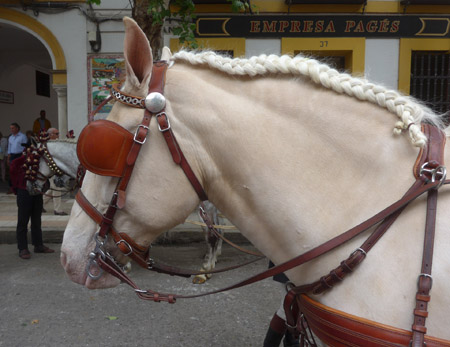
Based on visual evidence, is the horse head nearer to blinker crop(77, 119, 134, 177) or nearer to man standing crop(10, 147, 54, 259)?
blinker crop(77, 119, 134, 177)

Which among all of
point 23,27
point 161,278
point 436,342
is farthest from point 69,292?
point 23,27

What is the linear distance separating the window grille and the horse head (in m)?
8.75

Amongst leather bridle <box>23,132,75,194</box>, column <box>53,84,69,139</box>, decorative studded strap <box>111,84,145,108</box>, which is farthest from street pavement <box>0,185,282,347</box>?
column <box>53,84,69,139</box>

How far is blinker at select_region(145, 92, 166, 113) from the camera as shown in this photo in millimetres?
1192

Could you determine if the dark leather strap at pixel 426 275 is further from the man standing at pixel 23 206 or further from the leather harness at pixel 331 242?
the man standing at pixel 23 206

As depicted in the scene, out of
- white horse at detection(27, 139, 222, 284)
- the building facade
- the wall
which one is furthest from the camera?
the wall

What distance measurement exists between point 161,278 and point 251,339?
1.78 meters

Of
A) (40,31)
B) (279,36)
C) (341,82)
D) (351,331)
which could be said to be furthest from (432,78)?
(40,31)

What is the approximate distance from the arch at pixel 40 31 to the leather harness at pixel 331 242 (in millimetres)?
8431

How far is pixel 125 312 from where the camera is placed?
3.64 meters

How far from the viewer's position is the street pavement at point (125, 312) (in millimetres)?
3166

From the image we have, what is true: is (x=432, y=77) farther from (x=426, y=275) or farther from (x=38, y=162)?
(x=426, y=275)

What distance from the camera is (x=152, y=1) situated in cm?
498

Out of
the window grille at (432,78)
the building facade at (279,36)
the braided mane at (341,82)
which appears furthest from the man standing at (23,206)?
the window grille at (432,78)
